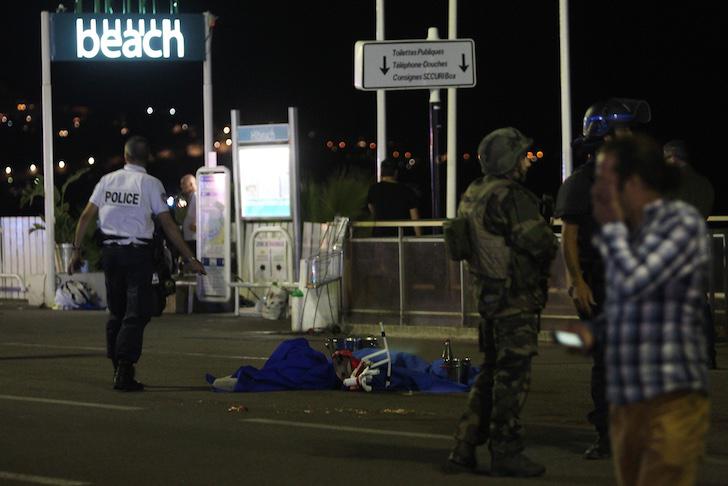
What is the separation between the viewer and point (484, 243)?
8.18 meters

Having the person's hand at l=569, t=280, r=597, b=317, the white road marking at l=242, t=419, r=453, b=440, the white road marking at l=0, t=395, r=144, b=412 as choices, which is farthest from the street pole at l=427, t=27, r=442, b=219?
the person's hand at l=569, t=280, r=597, b=317

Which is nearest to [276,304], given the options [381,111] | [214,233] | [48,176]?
[214,233]

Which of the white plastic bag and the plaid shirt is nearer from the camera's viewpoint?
the plaid shirt

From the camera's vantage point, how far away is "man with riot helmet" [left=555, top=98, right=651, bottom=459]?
8.48 meters

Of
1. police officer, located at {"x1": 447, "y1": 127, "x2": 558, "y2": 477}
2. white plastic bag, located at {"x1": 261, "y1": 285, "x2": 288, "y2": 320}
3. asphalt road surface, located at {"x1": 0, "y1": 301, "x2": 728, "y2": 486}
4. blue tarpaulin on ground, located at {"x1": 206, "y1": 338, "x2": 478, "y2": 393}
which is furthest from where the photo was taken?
white plastic bag, located at {"x1": 261, "y1": 285, "x2": 288, "y2": 320}

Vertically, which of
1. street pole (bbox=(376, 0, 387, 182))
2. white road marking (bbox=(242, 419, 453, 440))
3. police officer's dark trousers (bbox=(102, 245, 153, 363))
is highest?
street pole (bbox=(376, 0, 387, 182))

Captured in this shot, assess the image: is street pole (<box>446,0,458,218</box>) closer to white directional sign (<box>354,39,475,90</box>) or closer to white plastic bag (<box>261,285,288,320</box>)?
white directional sign (<box>354,39,475,90</box>)

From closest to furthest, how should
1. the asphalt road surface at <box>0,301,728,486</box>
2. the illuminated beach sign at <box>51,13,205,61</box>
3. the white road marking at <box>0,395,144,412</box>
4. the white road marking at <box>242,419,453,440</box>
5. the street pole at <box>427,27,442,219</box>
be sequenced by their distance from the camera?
the asphalt road surface at <box>0,301,728,486</box>, the white road marking at <box>242,419,453,440</box>, the white road marking at <box>0,395,144,412</box>, the street pole at <box>427,27,442,219</box>, the illuminated beach sign at <box>51,13,205,61</box>

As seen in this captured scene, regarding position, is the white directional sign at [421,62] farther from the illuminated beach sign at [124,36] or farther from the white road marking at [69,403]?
the white road marking at [69,403]

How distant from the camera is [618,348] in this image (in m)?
5.32

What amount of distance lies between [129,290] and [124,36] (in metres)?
11.7

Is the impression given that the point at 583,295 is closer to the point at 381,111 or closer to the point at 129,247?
the point at 129,247

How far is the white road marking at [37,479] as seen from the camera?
322 inches

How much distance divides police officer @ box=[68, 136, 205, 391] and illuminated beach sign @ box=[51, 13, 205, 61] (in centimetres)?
1077
